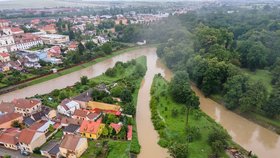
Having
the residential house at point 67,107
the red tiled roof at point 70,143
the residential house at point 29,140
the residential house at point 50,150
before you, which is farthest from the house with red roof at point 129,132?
the residential house at point 29,140

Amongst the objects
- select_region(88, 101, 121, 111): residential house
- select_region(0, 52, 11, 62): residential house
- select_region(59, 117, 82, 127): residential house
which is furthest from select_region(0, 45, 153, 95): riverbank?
select_region(59, 117, 82, 127): residential house

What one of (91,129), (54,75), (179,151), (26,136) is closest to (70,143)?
(91,129)

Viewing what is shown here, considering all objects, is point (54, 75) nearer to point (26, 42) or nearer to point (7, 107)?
point (7, 107)

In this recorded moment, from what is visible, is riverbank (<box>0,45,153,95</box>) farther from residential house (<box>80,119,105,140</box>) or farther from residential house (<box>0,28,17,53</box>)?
residential house (<box>0,28,17,53</box>)

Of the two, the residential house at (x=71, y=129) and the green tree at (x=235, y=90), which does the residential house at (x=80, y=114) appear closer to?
the residential house at (x=71, y=129)

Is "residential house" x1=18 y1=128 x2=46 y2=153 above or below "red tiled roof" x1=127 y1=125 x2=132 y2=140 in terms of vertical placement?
above
